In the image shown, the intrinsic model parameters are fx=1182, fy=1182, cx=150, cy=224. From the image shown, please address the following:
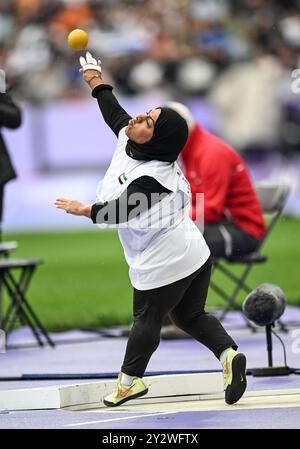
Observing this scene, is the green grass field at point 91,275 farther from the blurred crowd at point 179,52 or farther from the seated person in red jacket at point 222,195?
the blurred crowd at point 179,52

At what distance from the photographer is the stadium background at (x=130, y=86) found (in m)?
23.2

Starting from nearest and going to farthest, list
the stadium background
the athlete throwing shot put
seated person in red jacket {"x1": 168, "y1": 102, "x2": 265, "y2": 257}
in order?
the athlete throwing shot put, seated person in red jacket {"x1": 168, "y1": 102, "x2": 265, "y2": 257}, the stadium background

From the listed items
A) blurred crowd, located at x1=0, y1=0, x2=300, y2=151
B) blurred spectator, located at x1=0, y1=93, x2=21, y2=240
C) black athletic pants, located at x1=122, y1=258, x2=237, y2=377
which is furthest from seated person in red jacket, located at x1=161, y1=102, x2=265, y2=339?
blurred crowd, located at x1=0, y1=0, x2=300, y2=151

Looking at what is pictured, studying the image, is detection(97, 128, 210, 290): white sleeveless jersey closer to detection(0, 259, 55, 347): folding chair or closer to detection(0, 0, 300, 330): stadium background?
detection(0, 259, 55, 347): folding chair

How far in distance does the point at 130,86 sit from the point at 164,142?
56.1 feet

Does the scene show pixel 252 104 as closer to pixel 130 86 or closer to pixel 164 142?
pixel 130 86

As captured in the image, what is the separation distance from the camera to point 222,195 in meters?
10.7

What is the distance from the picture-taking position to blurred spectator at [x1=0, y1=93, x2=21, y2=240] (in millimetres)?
10672

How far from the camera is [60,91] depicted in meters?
24.2

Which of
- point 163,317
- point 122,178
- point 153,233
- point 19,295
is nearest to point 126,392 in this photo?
point 163,317

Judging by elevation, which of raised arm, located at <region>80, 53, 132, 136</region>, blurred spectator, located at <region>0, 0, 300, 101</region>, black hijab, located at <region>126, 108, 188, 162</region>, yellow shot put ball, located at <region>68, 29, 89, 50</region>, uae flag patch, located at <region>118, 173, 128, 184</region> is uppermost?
blurred spectator, located at <region>0, 0, 300, 101</region>

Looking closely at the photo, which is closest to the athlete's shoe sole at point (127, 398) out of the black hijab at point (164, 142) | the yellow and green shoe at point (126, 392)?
Answer: the yellow and green shoe at point (126, 392)
